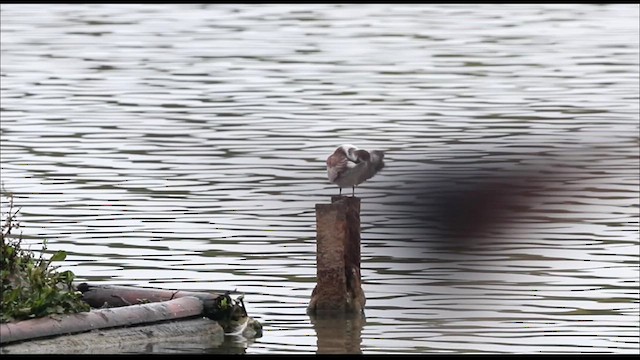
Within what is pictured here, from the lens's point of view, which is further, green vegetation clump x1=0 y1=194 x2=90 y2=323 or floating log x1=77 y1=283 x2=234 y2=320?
floating log x1=77 y1=283 x2=234 y2=320

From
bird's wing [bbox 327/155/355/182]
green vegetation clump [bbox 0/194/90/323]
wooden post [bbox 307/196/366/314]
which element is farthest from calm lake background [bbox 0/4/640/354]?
bird's wing [bbox 327/155/355/182]

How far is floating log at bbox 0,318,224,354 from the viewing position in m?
8.12

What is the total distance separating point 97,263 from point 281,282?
5.33 ft

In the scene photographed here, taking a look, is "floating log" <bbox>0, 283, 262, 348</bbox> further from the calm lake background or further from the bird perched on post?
the bird perched on post

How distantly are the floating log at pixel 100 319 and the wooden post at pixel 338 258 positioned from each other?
1098 mm

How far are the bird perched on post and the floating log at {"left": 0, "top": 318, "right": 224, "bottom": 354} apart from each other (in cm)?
151

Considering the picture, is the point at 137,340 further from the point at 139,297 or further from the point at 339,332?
the point at 339,332

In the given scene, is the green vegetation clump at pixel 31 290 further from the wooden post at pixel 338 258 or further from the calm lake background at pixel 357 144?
the wooden post at pixel 338 258

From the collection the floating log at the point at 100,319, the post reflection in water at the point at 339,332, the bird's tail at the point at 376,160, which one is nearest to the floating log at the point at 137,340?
the floating log at the point at 100,319

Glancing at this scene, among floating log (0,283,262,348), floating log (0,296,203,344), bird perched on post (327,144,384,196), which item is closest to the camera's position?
floating log (0,296,203,344)

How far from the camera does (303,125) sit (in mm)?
21906

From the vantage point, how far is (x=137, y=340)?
344 inches

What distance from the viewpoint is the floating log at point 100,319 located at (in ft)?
26.5
